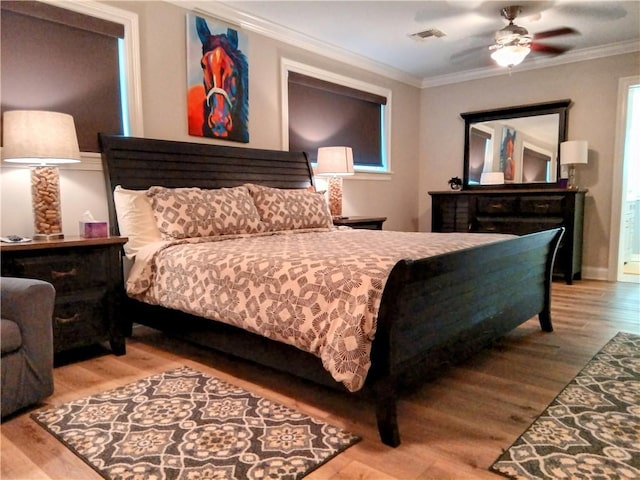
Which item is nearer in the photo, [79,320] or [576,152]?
[79,320]

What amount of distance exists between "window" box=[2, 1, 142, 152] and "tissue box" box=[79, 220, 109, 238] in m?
0.64

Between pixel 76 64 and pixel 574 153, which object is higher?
pixel 76 64

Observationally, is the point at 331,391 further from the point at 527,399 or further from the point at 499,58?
the point at 499,58

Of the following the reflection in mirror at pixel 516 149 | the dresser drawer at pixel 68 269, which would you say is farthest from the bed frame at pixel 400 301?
the reflection in mirror at pixel 516 149

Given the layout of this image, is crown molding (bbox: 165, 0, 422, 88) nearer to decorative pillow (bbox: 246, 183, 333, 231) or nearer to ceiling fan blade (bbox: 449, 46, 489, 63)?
ceiling fan blade (bbox: 449, 46, 489, 63)

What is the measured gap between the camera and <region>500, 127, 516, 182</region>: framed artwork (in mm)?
5281

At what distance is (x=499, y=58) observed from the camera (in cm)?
371

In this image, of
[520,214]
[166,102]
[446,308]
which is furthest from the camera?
[520,214]

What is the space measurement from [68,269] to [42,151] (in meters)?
0.63

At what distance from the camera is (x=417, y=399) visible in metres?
2.01

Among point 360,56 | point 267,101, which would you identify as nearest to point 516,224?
point 360,56

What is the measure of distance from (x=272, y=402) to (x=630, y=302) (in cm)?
337

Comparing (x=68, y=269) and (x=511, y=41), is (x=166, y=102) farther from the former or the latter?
(x=511, y=41)

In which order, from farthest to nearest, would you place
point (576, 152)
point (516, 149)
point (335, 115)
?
point (516, 149) < point (335, 115) < point (576, 152)
